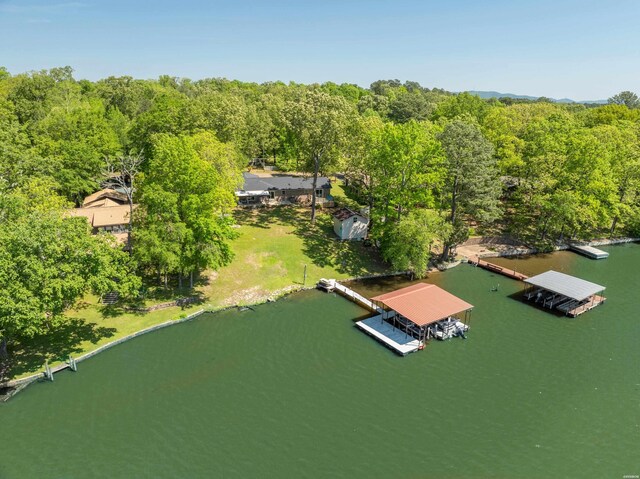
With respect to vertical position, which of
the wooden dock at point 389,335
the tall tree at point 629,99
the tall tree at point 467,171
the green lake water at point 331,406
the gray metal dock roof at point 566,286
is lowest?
the green lake water at point 331,406

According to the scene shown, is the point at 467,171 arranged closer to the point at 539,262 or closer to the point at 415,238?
the point at 415,238

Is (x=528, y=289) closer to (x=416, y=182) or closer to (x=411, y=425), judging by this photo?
(x=416, y=182)

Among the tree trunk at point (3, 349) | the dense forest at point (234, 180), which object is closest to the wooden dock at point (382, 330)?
the dense forest at point (234, 180)

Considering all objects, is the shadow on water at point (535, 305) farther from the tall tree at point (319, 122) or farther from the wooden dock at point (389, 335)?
the tall tree at point (319, 122)

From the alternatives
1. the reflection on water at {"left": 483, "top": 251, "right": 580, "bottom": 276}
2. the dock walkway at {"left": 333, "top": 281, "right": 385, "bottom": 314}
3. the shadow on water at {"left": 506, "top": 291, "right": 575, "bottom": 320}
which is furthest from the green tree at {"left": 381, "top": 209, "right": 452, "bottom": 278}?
the reflection on water at {"left": 483, "top": 251, "right": 580, "bottom": 276}

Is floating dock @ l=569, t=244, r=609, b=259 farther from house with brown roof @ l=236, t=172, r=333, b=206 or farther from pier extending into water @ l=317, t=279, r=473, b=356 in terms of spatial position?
house with brown roof @ l=236, t=172, r=333, b=206
